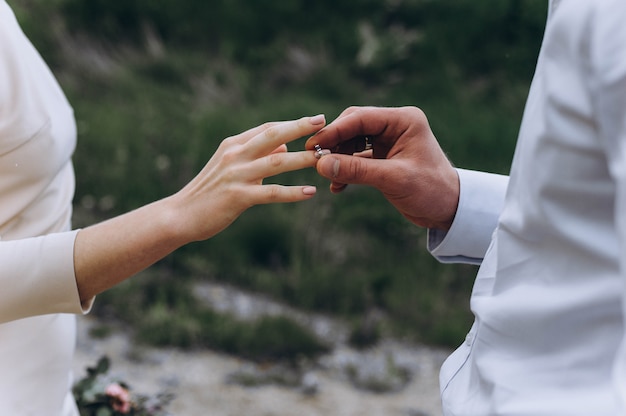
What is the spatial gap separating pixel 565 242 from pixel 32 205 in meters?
1.13

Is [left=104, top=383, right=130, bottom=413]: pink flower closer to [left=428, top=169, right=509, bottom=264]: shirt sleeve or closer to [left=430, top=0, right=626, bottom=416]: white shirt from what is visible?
[left=428, top=169, right=509, bottom=264]: shirt sleeve

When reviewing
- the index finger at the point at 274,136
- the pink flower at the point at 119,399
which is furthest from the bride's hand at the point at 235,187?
the pink flower at the point at 119,399

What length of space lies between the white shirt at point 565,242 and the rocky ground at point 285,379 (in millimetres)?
2637

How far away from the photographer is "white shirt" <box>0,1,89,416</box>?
1564 millimetres

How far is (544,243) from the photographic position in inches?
39.8

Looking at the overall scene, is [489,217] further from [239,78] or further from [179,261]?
[239,78]

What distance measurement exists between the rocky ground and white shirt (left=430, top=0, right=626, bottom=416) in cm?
264

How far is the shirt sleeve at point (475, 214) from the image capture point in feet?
5.37

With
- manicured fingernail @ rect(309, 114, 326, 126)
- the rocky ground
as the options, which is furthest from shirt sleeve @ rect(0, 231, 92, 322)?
the rocky ground

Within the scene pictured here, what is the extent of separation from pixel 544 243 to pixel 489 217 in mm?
635

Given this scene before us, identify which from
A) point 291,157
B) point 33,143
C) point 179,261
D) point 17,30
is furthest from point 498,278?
point 179,261

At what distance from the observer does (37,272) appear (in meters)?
1.41

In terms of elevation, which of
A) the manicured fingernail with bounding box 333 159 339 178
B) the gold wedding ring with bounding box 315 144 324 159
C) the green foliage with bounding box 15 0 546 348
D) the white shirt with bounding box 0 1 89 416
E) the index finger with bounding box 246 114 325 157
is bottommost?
the green foliage with bounding box 15 0 546 348

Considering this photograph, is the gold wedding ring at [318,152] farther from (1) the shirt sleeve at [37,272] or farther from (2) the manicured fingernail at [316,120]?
(1) the shirt sleeve at [37,272]
